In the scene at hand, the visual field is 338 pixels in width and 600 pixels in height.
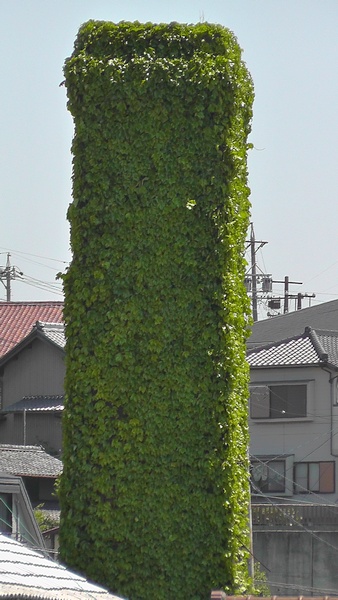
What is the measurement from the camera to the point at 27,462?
2497 centimetres

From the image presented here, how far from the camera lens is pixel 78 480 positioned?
1182cm

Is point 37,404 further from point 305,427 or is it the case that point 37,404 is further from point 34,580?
point 34,580

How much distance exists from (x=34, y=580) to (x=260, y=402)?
25171 millimetres

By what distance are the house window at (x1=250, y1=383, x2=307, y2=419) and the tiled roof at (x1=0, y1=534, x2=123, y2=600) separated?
78.3 ft

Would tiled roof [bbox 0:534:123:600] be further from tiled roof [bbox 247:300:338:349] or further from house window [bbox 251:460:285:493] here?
tiled roof [bbox 247:300:338:349]

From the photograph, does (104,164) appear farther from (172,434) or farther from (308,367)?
(308,367)

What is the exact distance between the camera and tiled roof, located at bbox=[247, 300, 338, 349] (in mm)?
40281

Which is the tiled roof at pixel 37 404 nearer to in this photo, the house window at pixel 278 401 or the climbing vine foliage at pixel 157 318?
the house window at pixel 278 401

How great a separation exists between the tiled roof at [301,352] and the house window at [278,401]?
0.75 m

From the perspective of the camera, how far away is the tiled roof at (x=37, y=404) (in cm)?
3200

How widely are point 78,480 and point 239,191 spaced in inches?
147

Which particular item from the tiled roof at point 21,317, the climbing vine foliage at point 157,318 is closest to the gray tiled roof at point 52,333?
the tiled roof at point 21,317

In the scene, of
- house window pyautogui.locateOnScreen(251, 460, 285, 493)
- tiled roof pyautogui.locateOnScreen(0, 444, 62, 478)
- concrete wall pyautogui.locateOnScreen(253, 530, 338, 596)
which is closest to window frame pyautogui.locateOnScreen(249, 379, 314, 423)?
house window pyautogui.locateOnScreen(251, 460, 285, 493)

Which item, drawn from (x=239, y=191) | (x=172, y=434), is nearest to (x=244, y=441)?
(x=172, y=434)
